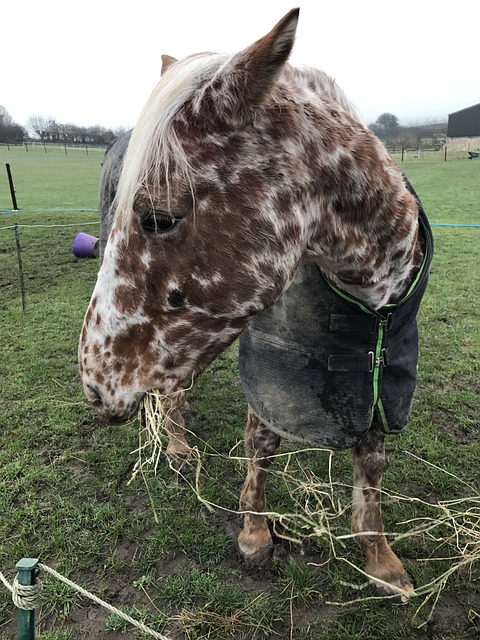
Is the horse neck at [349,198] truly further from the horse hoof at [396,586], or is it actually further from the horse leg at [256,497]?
the horse hoof at [396,586]

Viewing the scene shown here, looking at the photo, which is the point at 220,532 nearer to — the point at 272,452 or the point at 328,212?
the point at 272,452

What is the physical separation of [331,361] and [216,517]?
144cm

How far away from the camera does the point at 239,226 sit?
4.56 ft

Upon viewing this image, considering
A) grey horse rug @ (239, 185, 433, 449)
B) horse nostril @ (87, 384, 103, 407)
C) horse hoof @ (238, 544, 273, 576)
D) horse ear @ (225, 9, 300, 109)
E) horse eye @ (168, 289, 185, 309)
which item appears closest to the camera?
horse ear @ (225, 9, 300, 109)

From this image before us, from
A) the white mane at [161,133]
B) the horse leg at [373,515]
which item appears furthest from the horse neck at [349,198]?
the horse leg at [373,515]

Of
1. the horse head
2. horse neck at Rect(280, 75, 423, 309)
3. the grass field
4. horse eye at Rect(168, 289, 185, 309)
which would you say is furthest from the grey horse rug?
horse eye at Rect(168, 289, 185, 309)

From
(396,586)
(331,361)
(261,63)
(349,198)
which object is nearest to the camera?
(261,63)

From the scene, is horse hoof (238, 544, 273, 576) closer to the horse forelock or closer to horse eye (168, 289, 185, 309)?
horse eye (168, 289, 185, 309)

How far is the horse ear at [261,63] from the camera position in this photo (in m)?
1.22

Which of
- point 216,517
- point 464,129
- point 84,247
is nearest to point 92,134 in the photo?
point 464,129

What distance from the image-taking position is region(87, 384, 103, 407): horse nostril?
1.57m

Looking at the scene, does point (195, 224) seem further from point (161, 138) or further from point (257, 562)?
point (257, 562)

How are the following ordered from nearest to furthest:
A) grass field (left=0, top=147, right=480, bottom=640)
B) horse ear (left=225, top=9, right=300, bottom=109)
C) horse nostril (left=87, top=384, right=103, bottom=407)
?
horse ear (left=225, top=9, right=300, bottom=109) < horse nostril (left=87, top=384, right=103, bottom=407) < grass field (left=0, top=147, right=480, bottom=640)

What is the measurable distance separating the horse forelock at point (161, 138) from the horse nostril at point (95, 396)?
1.87ft
